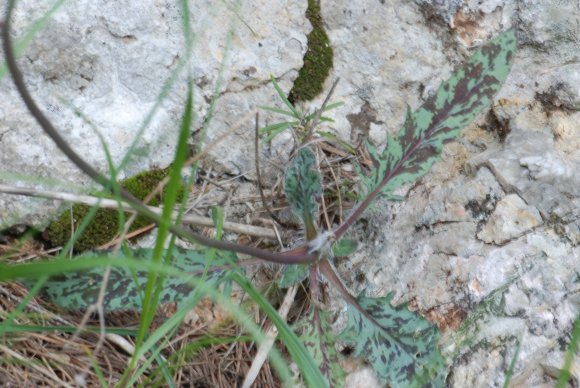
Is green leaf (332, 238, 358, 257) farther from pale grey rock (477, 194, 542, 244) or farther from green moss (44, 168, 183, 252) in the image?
green moss (44, 168, 183, 252)

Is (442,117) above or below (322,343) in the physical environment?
above

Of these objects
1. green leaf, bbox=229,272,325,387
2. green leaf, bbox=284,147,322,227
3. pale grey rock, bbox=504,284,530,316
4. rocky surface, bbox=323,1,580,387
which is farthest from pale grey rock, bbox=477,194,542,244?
green leaf, bbox=229,272,325,387

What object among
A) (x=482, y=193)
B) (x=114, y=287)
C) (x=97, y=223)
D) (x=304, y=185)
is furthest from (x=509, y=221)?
(x=97, y=223)

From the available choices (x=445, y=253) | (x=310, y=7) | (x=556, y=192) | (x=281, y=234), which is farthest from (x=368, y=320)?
(x=310, y=7)

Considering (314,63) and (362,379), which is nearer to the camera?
(362,379)

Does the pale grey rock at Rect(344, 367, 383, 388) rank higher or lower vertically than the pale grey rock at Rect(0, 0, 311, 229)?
lower

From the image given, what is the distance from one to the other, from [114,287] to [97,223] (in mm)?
285

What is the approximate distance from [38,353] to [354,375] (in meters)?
0.77

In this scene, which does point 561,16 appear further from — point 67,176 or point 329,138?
point 67,176

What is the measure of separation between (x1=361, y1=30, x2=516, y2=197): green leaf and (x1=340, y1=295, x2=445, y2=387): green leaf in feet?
1.11

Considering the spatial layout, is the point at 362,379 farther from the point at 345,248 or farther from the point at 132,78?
the point at 132,78

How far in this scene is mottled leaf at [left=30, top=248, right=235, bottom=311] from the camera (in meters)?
1.49

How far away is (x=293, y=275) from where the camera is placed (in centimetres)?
167

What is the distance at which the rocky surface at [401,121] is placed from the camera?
149 centimetres
